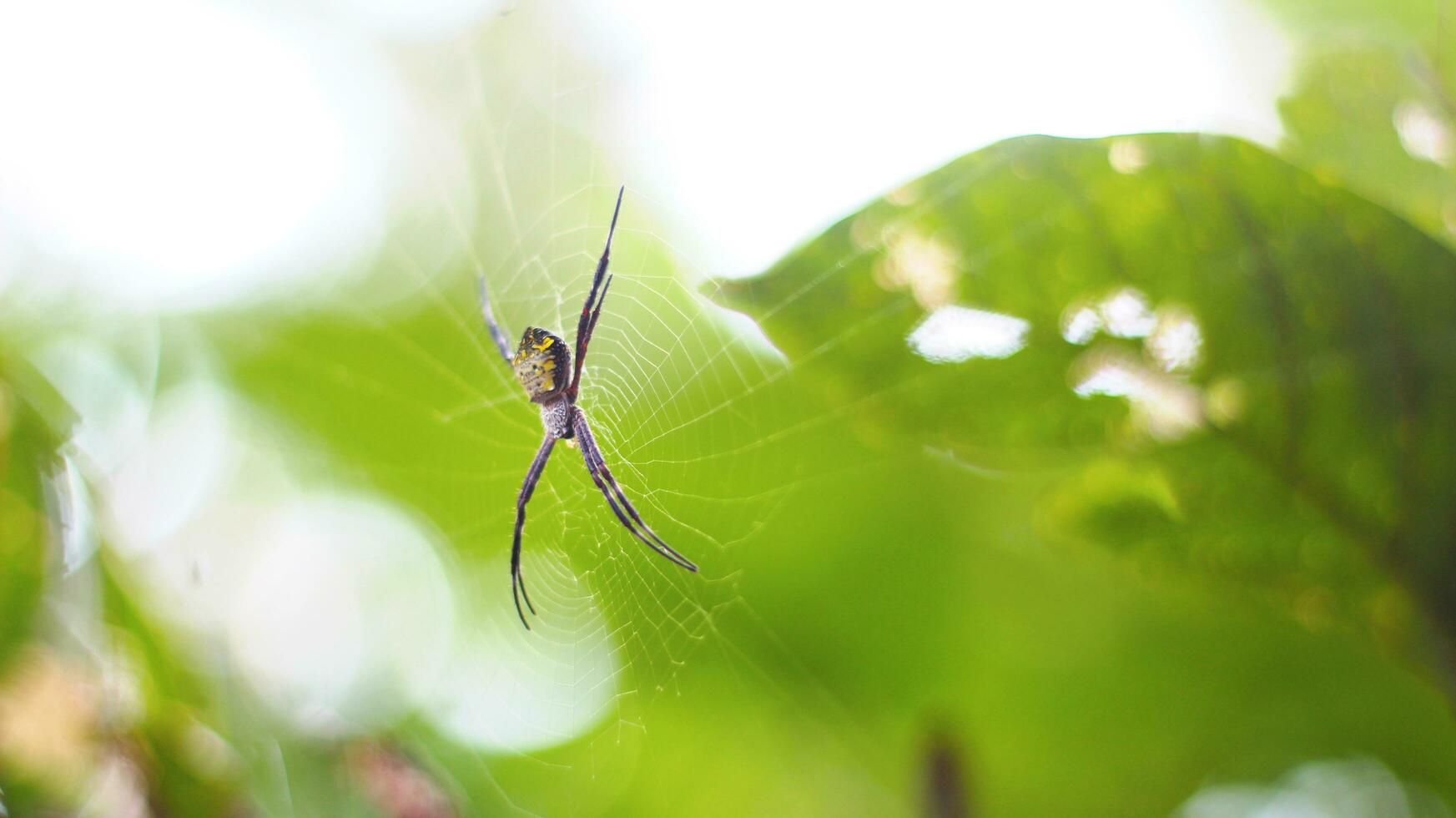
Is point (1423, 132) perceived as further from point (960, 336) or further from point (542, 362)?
point (542, 362)

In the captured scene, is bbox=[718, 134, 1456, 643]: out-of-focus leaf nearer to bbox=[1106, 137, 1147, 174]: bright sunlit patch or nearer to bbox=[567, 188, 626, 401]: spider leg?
bbox=[1106, 137, 1147, 174]: bright sunlit patch

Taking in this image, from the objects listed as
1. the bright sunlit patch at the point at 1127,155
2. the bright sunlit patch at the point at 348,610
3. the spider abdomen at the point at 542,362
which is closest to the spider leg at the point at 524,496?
the spider abdomen at the point at 542,362

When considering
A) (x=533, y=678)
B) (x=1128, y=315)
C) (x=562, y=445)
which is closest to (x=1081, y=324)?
(x=1128, y=315)

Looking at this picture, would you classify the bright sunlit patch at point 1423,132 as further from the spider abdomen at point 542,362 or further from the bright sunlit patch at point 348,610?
the bright sunlit patch at point 348,610

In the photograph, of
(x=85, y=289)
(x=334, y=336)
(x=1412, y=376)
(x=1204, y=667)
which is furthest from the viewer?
(x=85, y=289)

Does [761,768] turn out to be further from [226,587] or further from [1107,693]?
[226,587]

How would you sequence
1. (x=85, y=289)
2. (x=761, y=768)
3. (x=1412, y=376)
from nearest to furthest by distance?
(x=1412, y=376) → (x=761, y=768) → (x=85, y=289)

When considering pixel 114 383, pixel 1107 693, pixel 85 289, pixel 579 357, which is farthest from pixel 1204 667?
pixel 85 289
